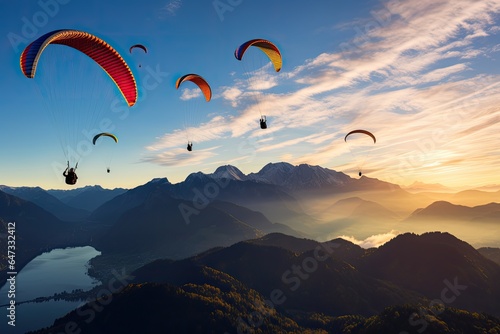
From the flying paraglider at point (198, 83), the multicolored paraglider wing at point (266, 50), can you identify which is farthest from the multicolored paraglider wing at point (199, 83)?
the multicolored paraglider wing at point (266, 50)

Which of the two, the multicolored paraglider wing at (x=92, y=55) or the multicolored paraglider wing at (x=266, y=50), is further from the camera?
the multicolored paraglider wing at (x=266, y=50)

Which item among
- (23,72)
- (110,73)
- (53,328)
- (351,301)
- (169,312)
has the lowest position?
(351,301)

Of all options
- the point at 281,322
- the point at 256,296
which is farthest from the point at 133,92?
the point at 256,296

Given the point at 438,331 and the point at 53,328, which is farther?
the point at 53,328

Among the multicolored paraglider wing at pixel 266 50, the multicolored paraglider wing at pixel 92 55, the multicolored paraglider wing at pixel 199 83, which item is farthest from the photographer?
the multicolored paraglider wing at pixel 199 83

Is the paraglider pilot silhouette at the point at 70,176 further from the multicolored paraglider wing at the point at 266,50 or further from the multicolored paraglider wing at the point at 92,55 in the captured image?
the multicolored paraglider wing at the point at 266,50

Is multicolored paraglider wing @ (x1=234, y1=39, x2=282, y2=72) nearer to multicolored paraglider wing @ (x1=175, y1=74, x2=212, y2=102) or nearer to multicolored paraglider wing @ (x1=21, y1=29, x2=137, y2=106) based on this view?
multicolored paraglider wing @ (x1=175, y1=74, x2=212, y2=102)

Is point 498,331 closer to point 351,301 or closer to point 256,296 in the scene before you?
point 351,301
